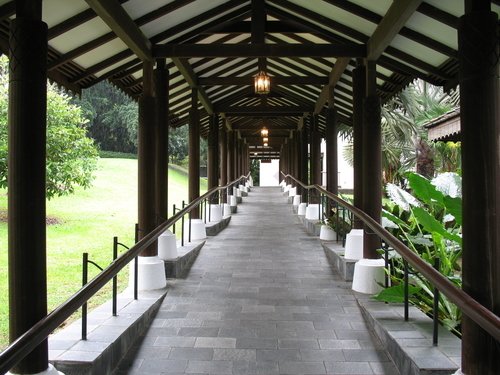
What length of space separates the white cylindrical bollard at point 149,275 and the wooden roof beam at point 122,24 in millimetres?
2482

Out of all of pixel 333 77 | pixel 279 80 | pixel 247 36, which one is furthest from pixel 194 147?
pixel 333 77

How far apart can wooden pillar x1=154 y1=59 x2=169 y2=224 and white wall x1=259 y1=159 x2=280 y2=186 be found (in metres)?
35.2

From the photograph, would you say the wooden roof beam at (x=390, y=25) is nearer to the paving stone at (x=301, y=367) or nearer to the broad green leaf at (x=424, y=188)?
the broad green leaf at (x=424, y=188)

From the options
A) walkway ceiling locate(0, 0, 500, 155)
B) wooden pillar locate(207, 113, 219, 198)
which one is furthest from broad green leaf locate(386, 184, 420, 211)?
wooden pillar locate(207, 113, 219, 198)

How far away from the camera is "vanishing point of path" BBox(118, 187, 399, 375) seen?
368cm

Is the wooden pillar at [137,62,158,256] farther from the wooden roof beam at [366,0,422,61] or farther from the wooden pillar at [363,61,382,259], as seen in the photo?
the wooden roof beam at [366,0,422,61]

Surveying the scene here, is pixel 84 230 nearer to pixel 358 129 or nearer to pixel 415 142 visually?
pixel 415 142

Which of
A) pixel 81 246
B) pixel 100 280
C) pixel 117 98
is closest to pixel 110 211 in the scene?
pixel 81 246

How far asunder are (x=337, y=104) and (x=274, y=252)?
15.7ft

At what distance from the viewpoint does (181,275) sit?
6.29 m

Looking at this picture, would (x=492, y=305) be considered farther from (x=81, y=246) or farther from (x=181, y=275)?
(x=81, y=246)

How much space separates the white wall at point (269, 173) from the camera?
139ft

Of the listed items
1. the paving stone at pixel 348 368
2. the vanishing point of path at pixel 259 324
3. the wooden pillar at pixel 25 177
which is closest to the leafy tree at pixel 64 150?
the vanishing point of path at pixel 259 324

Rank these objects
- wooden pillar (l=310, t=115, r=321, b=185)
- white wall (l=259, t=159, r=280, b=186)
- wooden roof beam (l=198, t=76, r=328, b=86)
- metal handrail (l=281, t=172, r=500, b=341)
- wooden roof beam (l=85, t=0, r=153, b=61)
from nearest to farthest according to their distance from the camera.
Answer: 1. metal handrail (l=281, t=172, r=500, b=341)
2. wooden roof beam (l=85, t=0, r=153, b=61)
3. wooden roof beam (l=198, t=76, r=328, b=86)
4. wooden pillar (l=310, t=115, r=321, b=185)
5. white wall (l=259, t=159, r=280, b=186)
